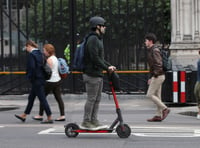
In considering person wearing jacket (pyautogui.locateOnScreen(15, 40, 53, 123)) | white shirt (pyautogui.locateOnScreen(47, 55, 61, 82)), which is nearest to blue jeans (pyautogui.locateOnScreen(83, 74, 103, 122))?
person wearing jacket (pyautogui.locateOnScreen(15, 40, 53, 123))

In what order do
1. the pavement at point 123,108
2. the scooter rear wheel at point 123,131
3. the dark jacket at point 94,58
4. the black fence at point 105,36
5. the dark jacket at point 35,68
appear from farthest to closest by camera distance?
the black fence at point 105,36 → the pavement at point 123,108 → the dark jacket at point 35,68 → the scooter rear wheel at point 123,131 → the dark jacket at point 94,58

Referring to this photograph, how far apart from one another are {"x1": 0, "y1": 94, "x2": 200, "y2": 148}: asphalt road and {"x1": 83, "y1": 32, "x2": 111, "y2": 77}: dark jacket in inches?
44.4

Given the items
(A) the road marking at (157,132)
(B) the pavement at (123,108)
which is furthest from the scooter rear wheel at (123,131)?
(B) the pavement at (123,108)

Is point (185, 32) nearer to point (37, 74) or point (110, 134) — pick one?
point (37, 74)

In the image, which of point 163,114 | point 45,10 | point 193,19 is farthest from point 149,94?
point 45,10

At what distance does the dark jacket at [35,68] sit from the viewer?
500 inches

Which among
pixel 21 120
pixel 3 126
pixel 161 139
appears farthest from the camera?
pixel 21 120

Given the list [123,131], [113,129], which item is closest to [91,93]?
[113,129]

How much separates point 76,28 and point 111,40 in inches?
44.2

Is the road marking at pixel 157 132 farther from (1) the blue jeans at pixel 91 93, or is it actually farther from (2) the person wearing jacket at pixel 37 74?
(2) the person wearing jacket at pixel 37 74

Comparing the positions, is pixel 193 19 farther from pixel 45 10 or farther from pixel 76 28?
pixel 45 10

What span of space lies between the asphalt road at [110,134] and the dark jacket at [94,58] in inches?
44.4

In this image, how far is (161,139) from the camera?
1038 centimetres

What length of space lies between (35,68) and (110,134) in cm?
255
